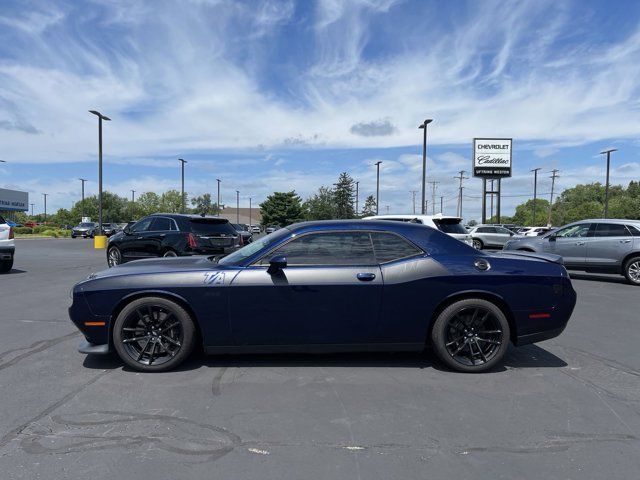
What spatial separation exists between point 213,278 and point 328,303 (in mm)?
1119

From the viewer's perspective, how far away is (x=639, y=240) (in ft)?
40.0

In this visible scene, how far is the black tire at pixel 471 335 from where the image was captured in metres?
Result: 4.76

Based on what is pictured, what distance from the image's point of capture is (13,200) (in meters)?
63.2

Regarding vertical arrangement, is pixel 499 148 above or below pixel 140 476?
above

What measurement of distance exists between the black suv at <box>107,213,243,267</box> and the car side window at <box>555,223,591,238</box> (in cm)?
881

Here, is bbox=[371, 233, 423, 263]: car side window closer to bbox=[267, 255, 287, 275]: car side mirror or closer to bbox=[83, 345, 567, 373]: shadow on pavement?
bbox=[267, 255, 287, 275]: car side mirror

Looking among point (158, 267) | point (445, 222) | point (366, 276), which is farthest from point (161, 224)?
point (366, 276)

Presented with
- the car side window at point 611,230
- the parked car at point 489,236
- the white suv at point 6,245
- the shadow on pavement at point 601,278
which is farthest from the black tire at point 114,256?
the parked car at point 489,236

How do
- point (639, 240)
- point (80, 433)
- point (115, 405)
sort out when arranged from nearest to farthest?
point (80, 433) < point (115, 405) < point (639, 240)

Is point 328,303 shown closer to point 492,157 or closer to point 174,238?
point 174,238

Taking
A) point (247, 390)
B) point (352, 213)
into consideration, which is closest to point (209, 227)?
point (247, 390)

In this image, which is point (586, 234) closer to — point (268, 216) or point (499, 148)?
point (499, 148)

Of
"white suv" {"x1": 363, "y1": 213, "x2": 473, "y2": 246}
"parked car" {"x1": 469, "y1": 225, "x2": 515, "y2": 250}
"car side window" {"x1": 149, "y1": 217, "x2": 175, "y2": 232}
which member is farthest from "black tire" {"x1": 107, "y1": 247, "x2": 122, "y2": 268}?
"parked car" {"x1": 469, "y1": 225, "x2": 515, "y2": 250}

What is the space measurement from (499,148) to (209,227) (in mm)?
36906
